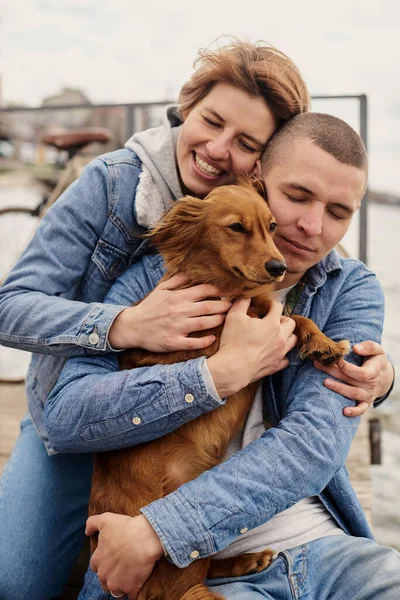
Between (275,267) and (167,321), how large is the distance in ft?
1.05

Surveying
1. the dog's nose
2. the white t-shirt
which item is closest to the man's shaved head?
the dog's nose

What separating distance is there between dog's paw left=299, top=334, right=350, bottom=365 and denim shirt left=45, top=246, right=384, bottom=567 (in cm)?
6

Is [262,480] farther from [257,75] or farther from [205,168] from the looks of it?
[257,75]

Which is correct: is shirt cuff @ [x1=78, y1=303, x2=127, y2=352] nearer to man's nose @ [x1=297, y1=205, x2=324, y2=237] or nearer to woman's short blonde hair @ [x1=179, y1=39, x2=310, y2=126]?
man's nose @ [x1=297, y1=205, x2=324, y2=237]

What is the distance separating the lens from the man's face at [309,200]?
169 cm

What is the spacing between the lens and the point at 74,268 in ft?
6.26

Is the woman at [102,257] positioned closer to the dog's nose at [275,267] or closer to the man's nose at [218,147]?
the man's nose at [218,147]

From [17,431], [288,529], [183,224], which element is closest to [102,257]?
[183,224]

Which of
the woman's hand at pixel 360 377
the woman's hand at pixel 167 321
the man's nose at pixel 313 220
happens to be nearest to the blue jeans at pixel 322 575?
the woman's hand at pixel 360 377

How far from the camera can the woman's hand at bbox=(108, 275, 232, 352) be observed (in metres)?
1.65

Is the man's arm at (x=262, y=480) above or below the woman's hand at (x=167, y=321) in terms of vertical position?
below

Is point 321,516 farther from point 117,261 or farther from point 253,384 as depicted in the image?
point 117,261

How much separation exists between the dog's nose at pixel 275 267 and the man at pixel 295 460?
0.14m


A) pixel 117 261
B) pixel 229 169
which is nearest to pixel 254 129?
pixel 229 169
